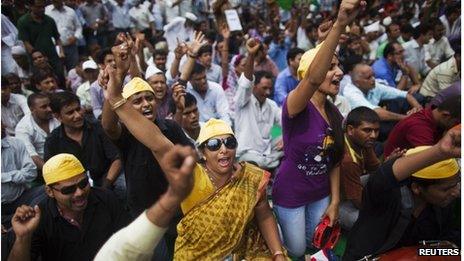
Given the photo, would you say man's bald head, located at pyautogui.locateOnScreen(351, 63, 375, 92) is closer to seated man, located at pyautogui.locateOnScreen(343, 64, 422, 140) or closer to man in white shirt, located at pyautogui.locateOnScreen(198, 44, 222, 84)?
seated man, located at pyautogui.locateOnScreen(343, 64, 422, 140)

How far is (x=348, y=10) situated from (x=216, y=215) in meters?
1.17

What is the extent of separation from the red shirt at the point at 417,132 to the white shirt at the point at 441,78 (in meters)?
3.13

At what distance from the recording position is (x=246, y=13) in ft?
49.5

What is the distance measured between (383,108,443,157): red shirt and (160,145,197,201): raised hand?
270 centimetres

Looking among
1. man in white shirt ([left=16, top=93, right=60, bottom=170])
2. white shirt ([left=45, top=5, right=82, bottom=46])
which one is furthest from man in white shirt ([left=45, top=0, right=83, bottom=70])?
man in white shirt ([left=16, top=93, right=60, bottom=170])

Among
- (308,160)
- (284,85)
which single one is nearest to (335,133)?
(308,160)

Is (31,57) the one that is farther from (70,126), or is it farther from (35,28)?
(70,126)

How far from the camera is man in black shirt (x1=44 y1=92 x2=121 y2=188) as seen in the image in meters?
5.00

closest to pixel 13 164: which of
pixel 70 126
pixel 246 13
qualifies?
pixel 70 126

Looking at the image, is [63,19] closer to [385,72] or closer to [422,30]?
[385,72]

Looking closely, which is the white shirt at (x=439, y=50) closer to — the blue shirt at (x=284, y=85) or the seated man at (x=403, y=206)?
the blue shirt at (x=284, y=85)

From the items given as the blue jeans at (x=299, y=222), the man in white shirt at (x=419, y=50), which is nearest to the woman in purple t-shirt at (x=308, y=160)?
the blue jeans at (x=299, y=222)

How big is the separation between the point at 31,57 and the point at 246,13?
7201 mm

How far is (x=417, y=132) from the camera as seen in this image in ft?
13.9
